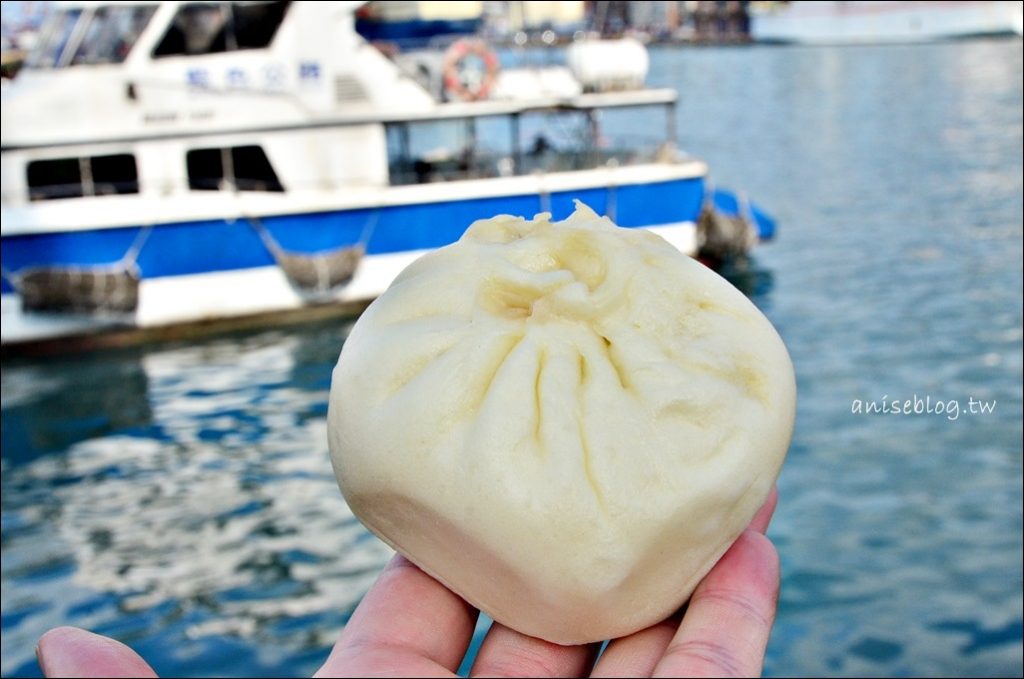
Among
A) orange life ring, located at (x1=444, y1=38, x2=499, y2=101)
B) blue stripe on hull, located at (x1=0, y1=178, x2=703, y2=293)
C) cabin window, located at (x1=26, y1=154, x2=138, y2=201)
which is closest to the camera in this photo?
blue stripe on hull, located at (x1=0, y1=178, x2=703, y2=293)

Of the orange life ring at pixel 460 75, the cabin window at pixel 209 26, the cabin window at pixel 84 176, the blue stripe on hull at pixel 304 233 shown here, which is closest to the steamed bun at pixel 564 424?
the blue stripe on hull at pixel 304 233

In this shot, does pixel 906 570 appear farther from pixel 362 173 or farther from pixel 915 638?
pixel 362 173

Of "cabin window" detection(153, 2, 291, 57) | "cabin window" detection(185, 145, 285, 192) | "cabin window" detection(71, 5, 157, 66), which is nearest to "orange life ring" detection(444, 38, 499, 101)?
"cabin window" detection(153, 2, 291, 57)

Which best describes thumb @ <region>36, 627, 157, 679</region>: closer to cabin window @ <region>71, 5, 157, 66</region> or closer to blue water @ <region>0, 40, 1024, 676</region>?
blue water @ <region>0, 40, 1024, 676</region>

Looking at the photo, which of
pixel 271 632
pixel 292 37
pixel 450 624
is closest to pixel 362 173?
pixel 292 37

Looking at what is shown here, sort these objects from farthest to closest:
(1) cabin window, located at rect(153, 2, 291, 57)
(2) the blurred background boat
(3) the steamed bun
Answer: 1. (2) the blurred background boat
2. (1) cabin window, located at rect(153, 2, 291, 57)
3. (3) the steamed bun

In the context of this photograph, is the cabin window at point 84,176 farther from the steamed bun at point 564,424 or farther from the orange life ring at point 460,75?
the steamed bun at point 564,424

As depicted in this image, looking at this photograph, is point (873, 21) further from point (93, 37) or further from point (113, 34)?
point (93, 37)
